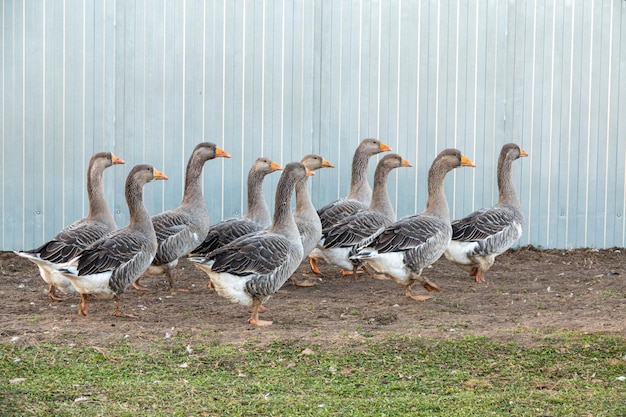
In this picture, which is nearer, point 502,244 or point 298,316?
point 298,316

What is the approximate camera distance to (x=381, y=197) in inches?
466

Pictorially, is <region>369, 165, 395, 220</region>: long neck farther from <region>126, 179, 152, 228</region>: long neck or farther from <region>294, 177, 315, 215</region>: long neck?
<region>126, 179, 152, 228</region>: long neck

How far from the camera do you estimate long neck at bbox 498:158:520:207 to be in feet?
40.0

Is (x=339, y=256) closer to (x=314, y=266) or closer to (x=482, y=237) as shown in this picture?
(x=314, y=266)

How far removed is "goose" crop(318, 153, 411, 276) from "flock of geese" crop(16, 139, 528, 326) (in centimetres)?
1

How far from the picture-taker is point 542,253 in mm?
13812

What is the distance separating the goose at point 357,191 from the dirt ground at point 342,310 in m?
0.75

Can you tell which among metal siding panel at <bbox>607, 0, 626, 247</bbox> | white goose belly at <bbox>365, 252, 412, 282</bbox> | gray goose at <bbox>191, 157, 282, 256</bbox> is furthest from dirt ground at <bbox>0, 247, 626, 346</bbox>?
metal siding panel at <bbox>607, 0, 626, 247</bbox>

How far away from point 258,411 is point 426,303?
395 cm

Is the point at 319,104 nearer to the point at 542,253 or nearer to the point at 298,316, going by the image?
the point at 542,253

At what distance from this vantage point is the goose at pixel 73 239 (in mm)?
9602

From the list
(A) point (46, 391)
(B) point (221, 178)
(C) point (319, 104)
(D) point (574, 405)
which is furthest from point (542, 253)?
(A) point (46, 391)

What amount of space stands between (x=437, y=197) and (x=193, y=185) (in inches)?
111

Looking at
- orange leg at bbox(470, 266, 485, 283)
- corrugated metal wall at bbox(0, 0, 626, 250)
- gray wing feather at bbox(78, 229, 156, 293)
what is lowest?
orange leg at bbox(470, 266, 485, 283)
